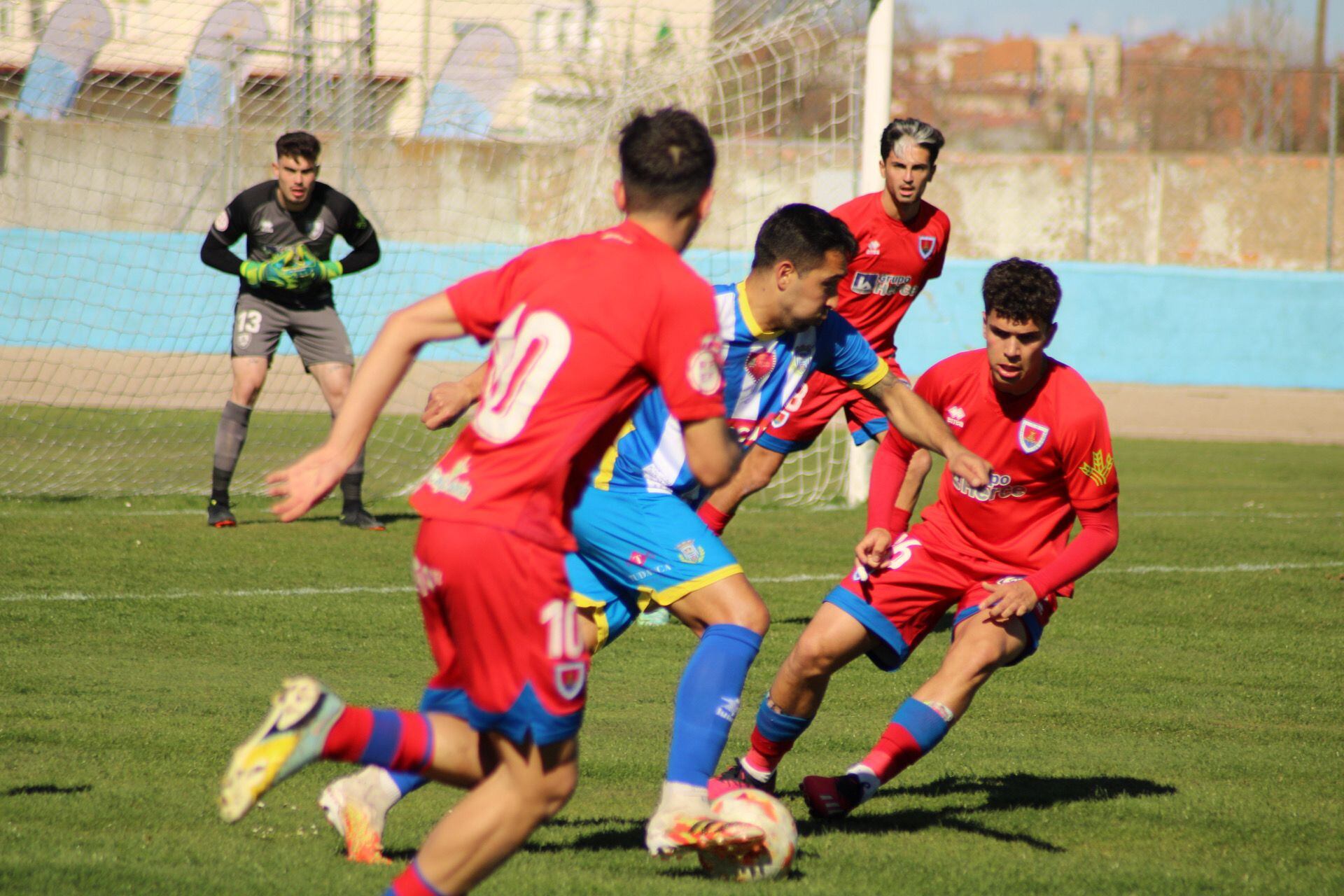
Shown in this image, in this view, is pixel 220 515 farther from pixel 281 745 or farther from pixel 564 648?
pixel 564 648

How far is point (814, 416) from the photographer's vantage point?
7.32m

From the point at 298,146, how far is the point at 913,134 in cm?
371

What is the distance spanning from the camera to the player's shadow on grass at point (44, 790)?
3.99m

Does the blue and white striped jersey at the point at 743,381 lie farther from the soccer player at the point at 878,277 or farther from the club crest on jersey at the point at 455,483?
the soccer player at the point at 878,277

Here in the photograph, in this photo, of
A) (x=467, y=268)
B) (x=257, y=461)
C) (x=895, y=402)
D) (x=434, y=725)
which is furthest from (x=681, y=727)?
(x=467, y=268)

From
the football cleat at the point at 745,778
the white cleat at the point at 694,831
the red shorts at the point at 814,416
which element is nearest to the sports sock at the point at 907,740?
the football cleat at the point at 745,778

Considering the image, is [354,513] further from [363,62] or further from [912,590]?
[912,590]

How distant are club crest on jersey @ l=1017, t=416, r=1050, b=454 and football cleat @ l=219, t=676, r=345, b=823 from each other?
2509 mm

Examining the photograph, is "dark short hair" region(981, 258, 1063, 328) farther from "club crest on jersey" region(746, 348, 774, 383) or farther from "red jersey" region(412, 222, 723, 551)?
"red jersey" region(412, 222, 723, 551)

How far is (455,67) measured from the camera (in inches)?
559

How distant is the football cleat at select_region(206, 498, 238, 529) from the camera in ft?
29.5

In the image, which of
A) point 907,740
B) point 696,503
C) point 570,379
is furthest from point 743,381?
point 570,379

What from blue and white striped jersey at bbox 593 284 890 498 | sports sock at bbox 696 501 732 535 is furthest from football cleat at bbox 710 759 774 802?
sports sock at bbox 696 501 732 535

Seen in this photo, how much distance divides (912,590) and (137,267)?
1458 centimetres
